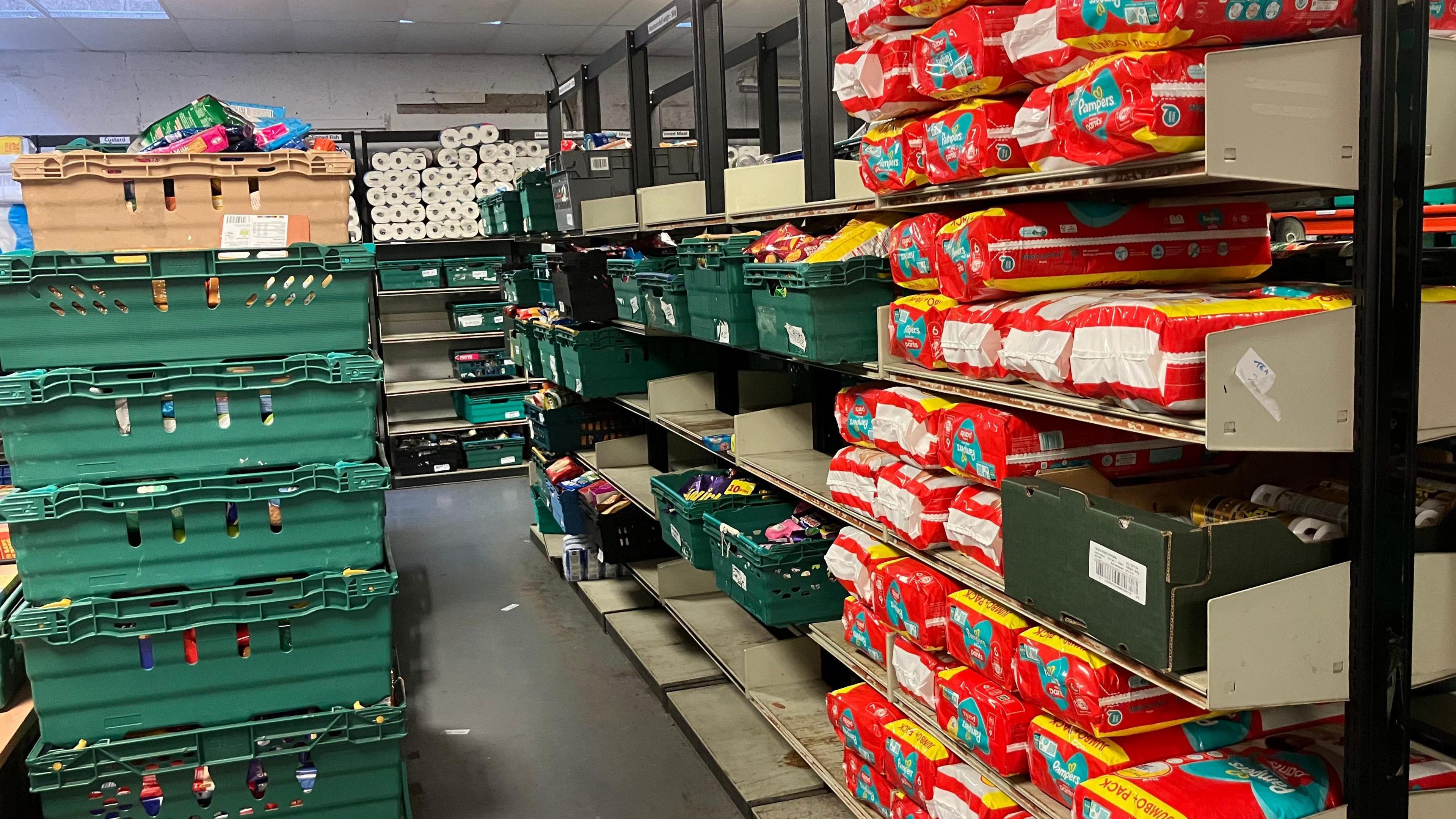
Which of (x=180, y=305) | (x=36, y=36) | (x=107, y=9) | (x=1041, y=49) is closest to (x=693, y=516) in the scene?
(x=180, y=305)

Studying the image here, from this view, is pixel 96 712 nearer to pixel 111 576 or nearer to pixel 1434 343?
pixel 111 576

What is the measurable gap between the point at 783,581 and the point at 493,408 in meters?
6.24

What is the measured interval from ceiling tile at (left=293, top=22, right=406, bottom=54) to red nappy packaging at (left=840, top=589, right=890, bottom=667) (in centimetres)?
691

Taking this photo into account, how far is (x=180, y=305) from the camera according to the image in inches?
110

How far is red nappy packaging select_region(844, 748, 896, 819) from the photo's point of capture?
290 centimetres

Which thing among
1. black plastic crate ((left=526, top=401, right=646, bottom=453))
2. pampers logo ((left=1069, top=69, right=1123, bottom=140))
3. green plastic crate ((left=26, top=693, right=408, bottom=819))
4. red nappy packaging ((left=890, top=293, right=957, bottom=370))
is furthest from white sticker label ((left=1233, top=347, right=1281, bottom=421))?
black plastic crate ((left=526, top=401, right=646, bottom=453))

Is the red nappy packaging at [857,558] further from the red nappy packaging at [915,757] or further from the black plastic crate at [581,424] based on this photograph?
the black plastic crate at [581,424]

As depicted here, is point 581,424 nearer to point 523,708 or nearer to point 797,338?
point 523,708

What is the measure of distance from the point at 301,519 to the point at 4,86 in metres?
8.10

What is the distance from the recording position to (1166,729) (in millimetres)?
2072

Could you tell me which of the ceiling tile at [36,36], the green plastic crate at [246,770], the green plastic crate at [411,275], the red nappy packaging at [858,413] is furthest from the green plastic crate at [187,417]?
the ceiling tile at [36,36]

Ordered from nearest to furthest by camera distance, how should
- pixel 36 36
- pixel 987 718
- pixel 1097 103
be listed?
pixel 1097 103 → pixel 987 718 → pixel 36 36

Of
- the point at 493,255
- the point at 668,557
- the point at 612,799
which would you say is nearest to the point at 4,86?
the point at 493,255

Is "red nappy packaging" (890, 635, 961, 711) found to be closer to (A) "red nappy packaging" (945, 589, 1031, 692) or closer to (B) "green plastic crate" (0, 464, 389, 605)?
(A) "red nappy packaging" (945, 589, 1031, 692)
